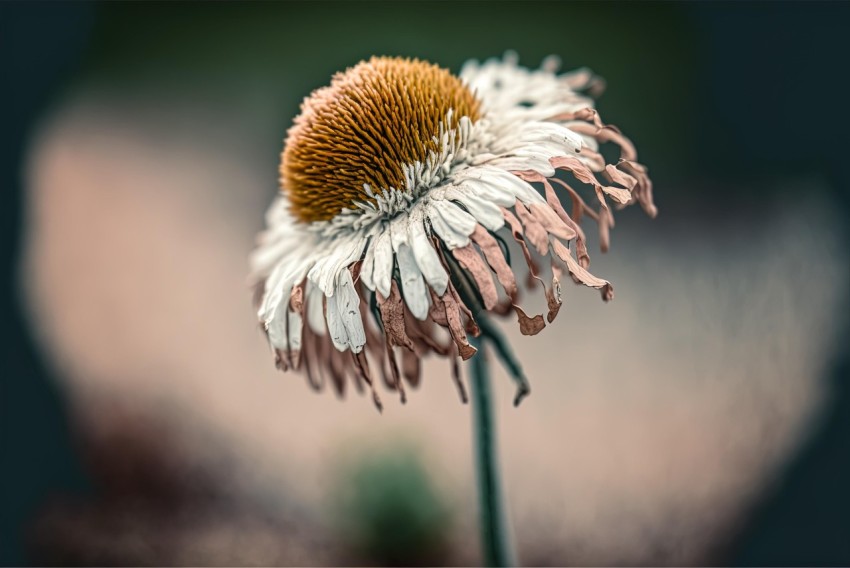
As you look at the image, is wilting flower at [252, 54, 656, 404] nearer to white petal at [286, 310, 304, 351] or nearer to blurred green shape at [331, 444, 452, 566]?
white petal at [286, 310, 304, 351]

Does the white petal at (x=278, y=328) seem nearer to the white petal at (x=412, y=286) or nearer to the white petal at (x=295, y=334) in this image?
the white petal at (x=295, y=334)

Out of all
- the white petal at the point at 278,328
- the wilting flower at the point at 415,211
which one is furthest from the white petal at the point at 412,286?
the white petal at the point at 278,328

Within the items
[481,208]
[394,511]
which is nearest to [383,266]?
[481,208]

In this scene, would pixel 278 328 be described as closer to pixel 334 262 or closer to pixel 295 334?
pixel 295 334

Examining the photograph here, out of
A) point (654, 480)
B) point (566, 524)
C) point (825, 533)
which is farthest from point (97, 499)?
point (825, 533)

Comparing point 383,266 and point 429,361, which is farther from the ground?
point 383,266

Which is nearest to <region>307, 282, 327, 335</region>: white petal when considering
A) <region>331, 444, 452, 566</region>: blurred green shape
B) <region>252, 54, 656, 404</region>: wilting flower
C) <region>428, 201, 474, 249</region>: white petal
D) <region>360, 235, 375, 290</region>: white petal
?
<region>252, 54, 656, 404</region>: wilting flower
